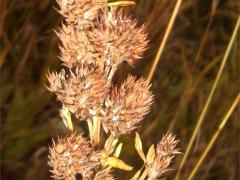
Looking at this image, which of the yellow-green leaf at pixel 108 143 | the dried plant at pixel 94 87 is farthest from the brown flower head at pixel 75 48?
the yellow-green leaf at pixel 108 143

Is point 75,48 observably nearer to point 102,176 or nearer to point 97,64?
point 97,64

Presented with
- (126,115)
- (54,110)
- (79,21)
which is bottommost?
(54,110)

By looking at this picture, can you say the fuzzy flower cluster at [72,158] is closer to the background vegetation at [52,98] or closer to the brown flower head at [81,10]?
the brown flower head at [81,10]

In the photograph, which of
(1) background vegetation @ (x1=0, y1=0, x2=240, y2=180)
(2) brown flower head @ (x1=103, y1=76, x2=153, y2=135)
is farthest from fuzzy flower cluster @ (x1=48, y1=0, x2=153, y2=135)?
(1) background vegetation @ (x1=0, y1=0, x2=240, y2=180)

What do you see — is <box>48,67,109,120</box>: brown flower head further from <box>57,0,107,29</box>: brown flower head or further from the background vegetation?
the background vegetation

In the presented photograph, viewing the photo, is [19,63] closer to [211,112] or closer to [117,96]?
[211,112]

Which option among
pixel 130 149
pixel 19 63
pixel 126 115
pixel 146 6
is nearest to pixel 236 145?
pixel 130 149
